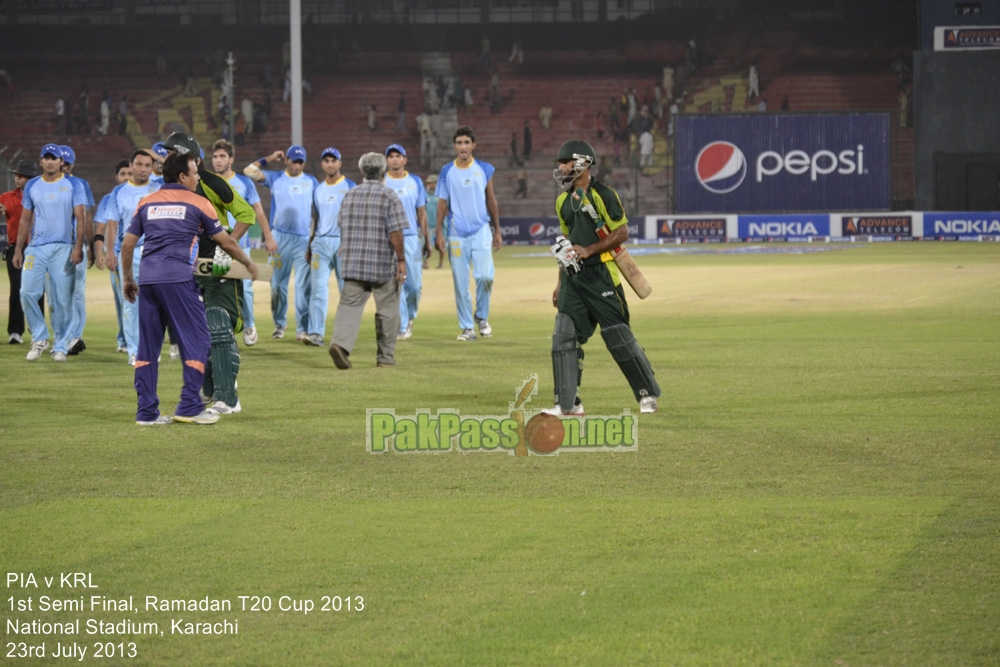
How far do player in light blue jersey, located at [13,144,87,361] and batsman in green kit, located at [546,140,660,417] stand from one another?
22.1 feet

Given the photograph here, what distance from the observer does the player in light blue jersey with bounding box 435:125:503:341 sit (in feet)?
50.7

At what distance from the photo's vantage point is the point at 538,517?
6.80 metres

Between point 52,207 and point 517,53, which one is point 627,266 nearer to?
point 52,207

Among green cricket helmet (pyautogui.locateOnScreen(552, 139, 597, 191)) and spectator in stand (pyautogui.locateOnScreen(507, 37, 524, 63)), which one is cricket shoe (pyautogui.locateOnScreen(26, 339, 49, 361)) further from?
spectator in stand (pyautogui.locateOnScreen(507, 37, 524, 63))

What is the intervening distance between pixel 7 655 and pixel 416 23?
48924 millimetres

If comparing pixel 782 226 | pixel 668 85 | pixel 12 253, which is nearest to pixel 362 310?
pixel 12 253

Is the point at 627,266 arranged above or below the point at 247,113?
below

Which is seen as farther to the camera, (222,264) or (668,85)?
(668,85)

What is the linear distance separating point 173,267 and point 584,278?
2.91 meters

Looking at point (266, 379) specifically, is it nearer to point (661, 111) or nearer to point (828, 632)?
point (828, 632)

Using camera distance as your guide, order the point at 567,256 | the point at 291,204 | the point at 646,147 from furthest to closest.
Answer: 1. the point at 646,147
2. the point at 291,204
3. the point at 567,256

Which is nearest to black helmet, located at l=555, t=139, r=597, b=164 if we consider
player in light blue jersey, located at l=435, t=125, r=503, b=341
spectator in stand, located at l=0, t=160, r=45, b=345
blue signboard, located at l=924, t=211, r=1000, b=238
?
player in light blue jersey, located at l=435, t=125, r=503, b=341

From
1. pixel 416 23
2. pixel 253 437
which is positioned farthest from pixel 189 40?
pixel 253 437

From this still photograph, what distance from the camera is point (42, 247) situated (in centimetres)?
1433
